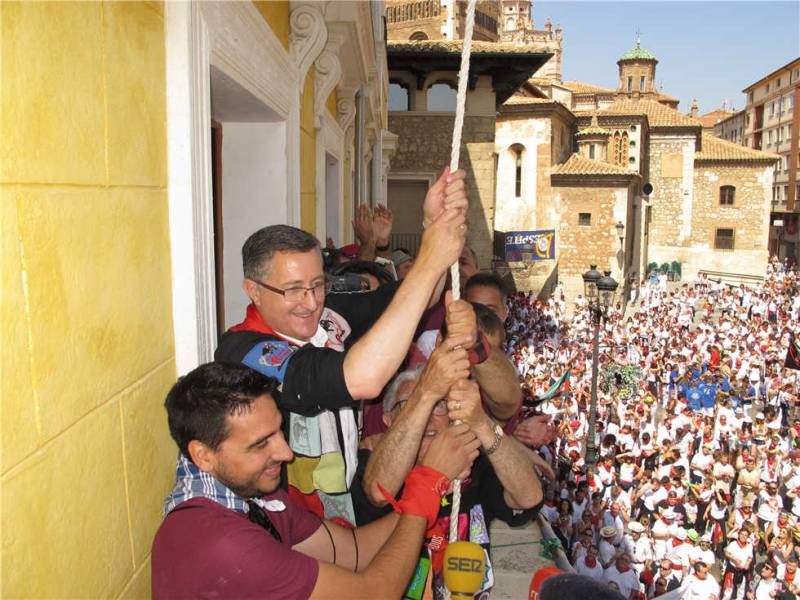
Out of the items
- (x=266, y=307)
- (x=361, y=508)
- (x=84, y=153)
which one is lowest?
(x=361, y=508)

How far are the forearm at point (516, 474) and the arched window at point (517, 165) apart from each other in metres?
30.1

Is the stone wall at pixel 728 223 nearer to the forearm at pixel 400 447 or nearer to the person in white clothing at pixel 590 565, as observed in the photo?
the person in white clothing at pixel 590 565

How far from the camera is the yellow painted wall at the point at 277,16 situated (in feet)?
11.0

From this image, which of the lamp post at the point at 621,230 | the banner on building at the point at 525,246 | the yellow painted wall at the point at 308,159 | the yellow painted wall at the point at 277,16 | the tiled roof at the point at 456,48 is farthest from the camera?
the lamp post at the point at 621,230

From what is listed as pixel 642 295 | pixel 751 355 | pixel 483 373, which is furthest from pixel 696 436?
pixel 642 295

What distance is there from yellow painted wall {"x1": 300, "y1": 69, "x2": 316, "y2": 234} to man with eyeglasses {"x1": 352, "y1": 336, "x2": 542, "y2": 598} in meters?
2.11

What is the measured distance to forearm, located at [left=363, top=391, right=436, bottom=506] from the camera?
2154 mm

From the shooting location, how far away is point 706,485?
1067 centimetres

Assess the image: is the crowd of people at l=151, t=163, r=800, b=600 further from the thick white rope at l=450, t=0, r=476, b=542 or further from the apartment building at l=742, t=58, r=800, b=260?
the apartment building at l=742, t=58, r=800, b=260

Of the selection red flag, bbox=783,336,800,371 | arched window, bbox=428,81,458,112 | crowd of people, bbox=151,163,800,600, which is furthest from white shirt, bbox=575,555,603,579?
arched window, bbox=428,81,458,112

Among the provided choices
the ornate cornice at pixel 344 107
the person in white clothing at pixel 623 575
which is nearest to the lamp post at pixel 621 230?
the person in white clothing at pixel 623 575

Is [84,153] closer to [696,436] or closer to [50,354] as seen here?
[50,354]

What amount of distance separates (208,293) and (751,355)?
68.0 ft

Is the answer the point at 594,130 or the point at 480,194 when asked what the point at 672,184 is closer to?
the point at 594,130
